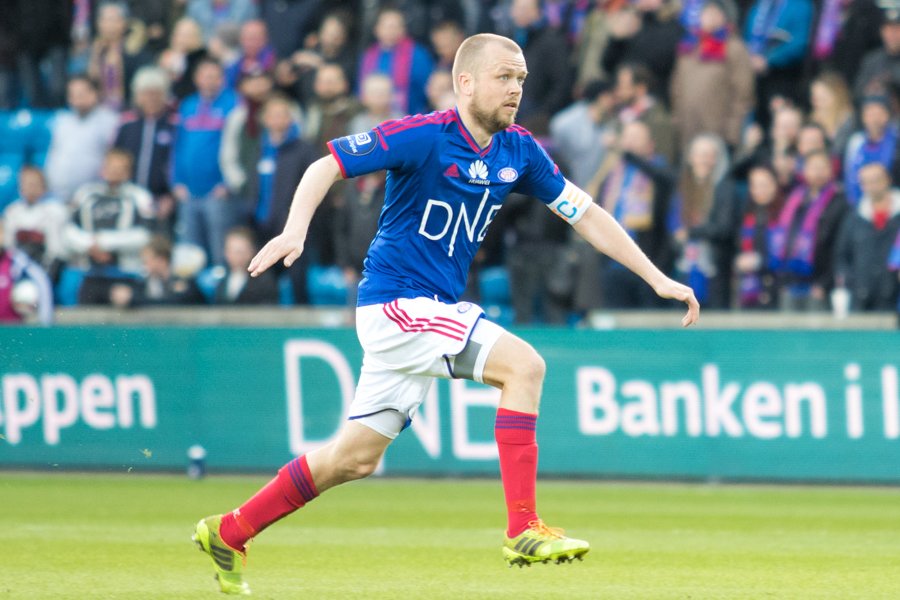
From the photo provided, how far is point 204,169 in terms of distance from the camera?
16.9 metres

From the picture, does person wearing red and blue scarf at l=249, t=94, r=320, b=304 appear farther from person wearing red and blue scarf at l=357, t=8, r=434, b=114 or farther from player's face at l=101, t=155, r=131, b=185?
player's face at l=101, t=155, r=131, b=185

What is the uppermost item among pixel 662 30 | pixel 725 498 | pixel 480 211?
pixel 662 30

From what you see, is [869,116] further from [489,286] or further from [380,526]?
[380,526]

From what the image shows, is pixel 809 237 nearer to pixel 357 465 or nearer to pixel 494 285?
pixel 494 285

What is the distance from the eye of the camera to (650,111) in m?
15.3

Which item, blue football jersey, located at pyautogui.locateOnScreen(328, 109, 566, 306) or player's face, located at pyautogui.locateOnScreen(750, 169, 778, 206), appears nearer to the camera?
blue football jersey, located at pyautogui.locateOnScreen(328, 109, 566, 306)

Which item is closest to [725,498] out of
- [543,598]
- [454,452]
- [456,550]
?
[454,452]

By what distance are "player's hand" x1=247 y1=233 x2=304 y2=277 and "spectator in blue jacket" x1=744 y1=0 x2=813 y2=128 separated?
10.1 m

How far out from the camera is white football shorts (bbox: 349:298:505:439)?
22.8 feet

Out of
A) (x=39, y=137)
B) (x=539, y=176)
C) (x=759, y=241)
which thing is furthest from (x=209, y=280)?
(x=539, y=176)

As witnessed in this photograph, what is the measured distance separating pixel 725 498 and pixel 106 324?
5880mm

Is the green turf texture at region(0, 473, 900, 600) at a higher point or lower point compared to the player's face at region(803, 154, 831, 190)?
lower

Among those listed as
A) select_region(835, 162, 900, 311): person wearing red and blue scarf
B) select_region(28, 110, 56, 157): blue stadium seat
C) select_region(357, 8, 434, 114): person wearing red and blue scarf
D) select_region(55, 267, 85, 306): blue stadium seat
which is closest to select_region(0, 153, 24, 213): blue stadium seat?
select_region(28, 110, 56, 157): blue stadium seat

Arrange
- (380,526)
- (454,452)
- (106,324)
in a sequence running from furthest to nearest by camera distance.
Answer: (106,324)
(454,452)
(380,526)
